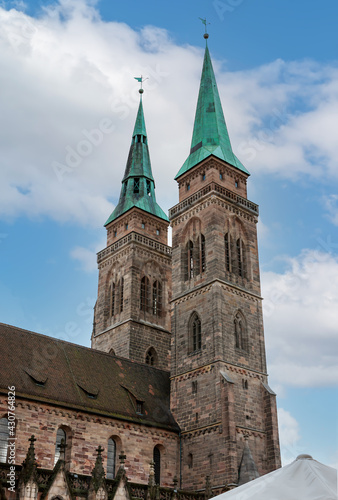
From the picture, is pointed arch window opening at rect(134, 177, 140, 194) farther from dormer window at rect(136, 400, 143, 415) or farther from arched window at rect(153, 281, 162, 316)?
dormer window at rect(136, 400, 143, 415)

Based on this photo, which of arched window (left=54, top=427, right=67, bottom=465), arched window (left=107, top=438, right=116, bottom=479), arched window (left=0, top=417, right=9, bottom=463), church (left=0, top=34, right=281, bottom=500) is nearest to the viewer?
arched window (left=0, top=417, right=9, bottom=463)

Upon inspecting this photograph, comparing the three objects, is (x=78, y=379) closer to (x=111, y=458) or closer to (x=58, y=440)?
(x=58, y=440)

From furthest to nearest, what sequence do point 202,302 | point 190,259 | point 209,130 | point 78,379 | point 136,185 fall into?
point 136,185 < point 209,130 < point 190,259 < point 202,302 < point 78,379

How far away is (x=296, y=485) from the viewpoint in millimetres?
7465

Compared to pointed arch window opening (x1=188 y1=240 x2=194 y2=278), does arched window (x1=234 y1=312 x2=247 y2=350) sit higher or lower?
lower

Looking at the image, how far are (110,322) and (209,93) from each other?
58.5ft

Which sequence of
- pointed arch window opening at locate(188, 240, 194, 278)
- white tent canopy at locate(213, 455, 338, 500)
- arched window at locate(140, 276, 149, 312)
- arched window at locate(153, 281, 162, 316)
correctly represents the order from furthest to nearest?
1. arched window at locate(153, 281, 162, 316)
2. arched window at locate(140, 276, 149, 312)
3. pointed arch window opening at locate(188, 240, 194, 278)
4. white tent canopy at locate(213, 455, 338, 500)

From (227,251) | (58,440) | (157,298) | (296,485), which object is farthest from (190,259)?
(296,485)

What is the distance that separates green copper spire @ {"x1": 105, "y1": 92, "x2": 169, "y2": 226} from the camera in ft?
144

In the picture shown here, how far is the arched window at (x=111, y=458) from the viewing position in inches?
1011

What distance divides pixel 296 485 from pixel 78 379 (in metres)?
21.1

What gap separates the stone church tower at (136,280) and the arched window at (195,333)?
6517mm

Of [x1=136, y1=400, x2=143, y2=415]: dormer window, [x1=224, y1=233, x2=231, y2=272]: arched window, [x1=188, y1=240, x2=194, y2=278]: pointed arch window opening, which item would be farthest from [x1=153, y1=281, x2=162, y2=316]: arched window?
[x1=136, y1=400, x2=143, y2=415]: dormer window

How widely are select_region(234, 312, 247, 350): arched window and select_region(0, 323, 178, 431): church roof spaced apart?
5.25 m
